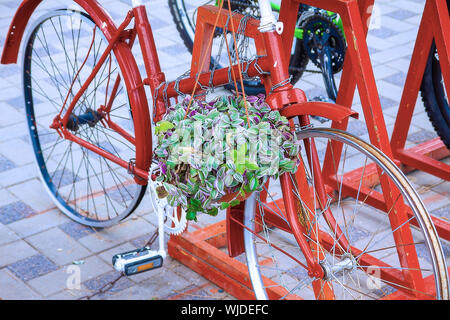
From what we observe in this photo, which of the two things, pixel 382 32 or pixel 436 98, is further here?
pixel 382 32

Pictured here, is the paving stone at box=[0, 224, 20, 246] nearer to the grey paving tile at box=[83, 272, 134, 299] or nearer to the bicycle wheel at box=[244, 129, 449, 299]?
the grey paving tile at box=[83, 272, 134, 299]

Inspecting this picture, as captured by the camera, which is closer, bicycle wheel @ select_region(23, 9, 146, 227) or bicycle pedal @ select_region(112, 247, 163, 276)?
bicycle pedal @ select_region(112, 247, 163, 276)

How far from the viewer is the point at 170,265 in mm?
3086

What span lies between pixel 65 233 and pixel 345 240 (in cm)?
147

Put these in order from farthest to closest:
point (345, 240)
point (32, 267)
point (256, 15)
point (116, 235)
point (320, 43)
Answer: point (256, 15), point (320, 43), point (116, 235), point (32, 267), point (345, 240)

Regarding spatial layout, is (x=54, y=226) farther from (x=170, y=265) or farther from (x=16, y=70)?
(x=16, y=70)

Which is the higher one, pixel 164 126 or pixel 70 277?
pixel 164 126

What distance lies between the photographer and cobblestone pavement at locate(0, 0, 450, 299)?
2.95 m

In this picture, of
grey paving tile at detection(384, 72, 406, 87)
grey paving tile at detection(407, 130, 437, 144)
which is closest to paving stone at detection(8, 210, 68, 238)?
grey paving tile at detection(407, 130, 437, 144)

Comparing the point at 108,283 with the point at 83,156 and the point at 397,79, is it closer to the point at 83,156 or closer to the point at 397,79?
the point at 83,156

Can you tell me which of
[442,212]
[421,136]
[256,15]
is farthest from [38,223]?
[421,136]

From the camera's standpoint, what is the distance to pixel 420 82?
3215 millimetres

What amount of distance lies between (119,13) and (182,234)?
10.3 feet
